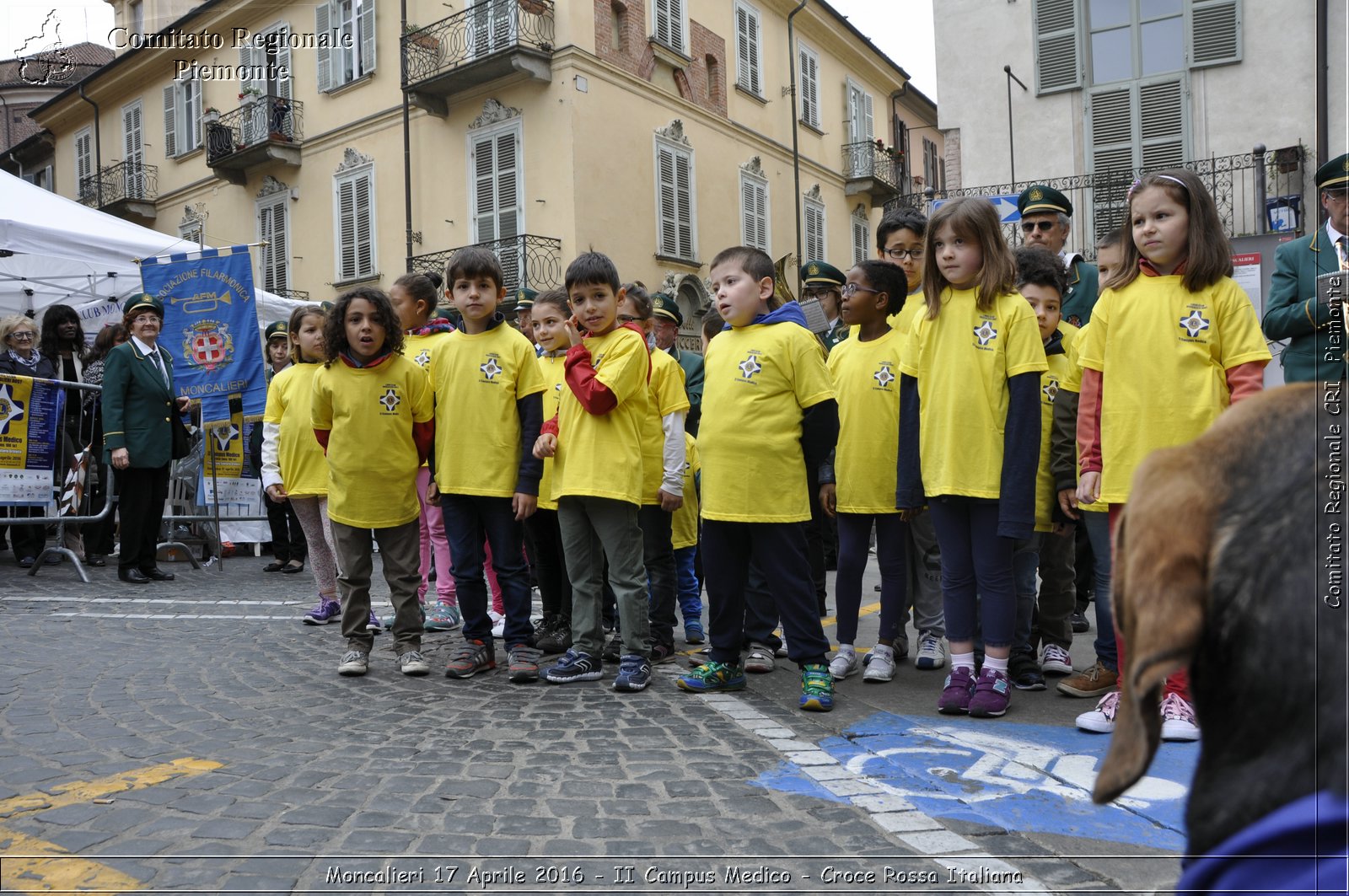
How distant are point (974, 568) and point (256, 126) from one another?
2320 cm

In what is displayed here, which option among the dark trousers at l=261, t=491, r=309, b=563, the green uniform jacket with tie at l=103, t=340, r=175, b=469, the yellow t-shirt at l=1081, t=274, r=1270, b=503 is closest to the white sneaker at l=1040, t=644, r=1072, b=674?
the yellow t-shirt at l=1081, t=274, r=1270, b=503

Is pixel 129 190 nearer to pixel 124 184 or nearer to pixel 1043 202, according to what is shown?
pixel 124 184

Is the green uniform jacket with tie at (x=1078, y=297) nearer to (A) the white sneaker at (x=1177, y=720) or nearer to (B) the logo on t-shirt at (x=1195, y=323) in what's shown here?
(B) the logo on t-shirt at (x=1195, y=323)

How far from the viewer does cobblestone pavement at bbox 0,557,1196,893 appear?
2.39 meters

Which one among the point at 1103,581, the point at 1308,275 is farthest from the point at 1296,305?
the point at 1103,581

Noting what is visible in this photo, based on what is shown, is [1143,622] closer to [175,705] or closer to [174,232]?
[175,705]

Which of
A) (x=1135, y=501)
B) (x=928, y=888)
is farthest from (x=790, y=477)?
(x=1135, y=501)

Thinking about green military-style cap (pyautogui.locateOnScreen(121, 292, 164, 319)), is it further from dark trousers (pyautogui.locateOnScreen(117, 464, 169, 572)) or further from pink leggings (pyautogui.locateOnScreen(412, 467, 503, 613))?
pink leggings (pyautogui.locateOnScreen(412, 467, 503, 613))

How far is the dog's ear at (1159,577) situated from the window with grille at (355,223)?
21835mm

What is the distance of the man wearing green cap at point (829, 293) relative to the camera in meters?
6.45

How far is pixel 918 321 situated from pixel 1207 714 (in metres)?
3.52

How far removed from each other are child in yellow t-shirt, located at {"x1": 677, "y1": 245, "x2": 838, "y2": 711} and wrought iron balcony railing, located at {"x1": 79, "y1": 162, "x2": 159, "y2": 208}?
88.2 ft

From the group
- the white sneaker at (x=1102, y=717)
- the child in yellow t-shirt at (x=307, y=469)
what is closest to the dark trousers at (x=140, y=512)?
the child in yellow t-shirt at (x=307, y=469)

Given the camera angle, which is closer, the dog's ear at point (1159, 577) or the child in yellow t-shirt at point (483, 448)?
the dog's ear at point (1159, 577)
